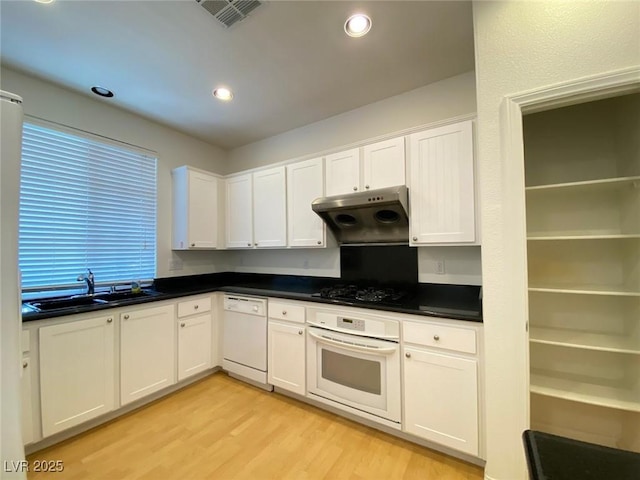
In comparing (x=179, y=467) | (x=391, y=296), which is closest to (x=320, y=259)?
(x=391, y=296)

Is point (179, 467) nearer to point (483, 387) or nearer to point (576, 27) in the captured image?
point (483, 387)

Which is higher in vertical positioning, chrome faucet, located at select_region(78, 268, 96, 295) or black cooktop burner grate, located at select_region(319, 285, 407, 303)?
chrome faucet, located at select_region(78, 268, 96, 295)

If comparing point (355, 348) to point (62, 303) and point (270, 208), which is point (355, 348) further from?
point (62, 303)

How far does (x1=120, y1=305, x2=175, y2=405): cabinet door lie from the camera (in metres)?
2.12

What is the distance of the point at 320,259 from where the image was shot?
9.71 ft

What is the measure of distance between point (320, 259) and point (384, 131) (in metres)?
1.46

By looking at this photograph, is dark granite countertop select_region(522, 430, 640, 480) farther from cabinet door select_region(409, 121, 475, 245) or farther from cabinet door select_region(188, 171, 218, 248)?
cabinet door select_region(188, 171, 218, 248)

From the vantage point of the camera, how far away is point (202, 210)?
311 centimetres

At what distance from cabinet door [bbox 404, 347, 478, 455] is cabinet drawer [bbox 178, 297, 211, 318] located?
79.2 inches

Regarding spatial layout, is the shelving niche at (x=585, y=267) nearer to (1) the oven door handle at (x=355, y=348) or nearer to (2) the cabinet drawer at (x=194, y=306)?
(1) the oven door handle at (x=355, y=348)

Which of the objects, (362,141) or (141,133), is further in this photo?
(141,133)

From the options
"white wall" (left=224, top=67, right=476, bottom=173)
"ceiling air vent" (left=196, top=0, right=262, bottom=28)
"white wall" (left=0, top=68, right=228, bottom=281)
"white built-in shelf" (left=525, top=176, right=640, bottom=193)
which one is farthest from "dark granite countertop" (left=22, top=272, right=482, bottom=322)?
"ceiling air vent" (left=196, top=0, right=262, bottom=28)

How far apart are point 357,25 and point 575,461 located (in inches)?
85.5

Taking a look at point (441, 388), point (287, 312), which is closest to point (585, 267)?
point (441, 388)
